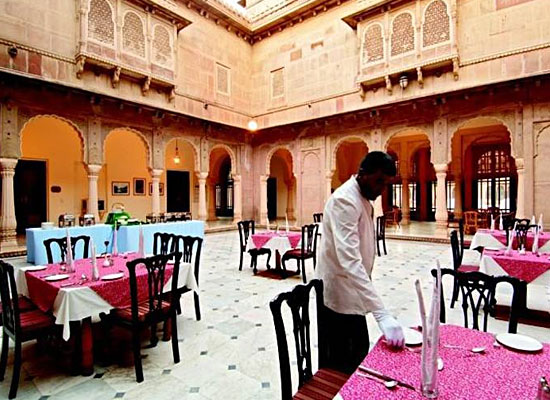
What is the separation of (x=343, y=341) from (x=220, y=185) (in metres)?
18.6

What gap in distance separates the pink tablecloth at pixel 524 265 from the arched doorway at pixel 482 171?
10.6 metres

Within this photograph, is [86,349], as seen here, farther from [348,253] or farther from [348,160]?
[348,160]

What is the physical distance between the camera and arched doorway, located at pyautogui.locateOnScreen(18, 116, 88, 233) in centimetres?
1139

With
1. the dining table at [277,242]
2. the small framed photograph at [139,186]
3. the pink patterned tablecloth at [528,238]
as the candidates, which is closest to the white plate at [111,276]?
the dining table at [277,242]

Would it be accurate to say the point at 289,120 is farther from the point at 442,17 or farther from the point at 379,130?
the point at 442,17

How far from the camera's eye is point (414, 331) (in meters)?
1.72

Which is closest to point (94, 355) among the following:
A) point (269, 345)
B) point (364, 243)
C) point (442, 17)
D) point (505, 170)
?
point (269, 345)

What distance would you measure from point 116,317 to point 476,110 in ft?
33.7

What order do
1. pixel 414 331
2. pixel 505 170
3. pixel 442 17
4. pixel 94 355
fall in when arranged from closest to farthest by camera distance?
pixel 414 331, pixel 94 355, pixel 442 17, pixel 505 170

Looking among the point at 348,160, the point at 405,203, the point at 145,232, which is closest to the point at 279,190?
the point at 348,160

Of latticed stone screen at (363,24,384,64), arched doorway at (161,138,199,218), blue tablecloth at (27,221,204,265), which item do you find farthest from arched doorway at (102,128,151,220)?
latticed stone screen at (363,24,384,64)

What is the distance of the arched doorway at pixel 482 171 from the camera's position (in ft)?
44.7

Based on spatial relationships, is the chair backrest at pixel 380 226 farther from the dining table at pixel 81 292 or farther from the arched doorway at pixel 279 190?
the arched doorway at pixel 279 190

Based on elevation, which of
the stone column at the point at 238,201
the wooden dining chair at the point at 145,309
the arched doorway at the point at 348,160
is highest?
the arched doorway at the point at 348,160
